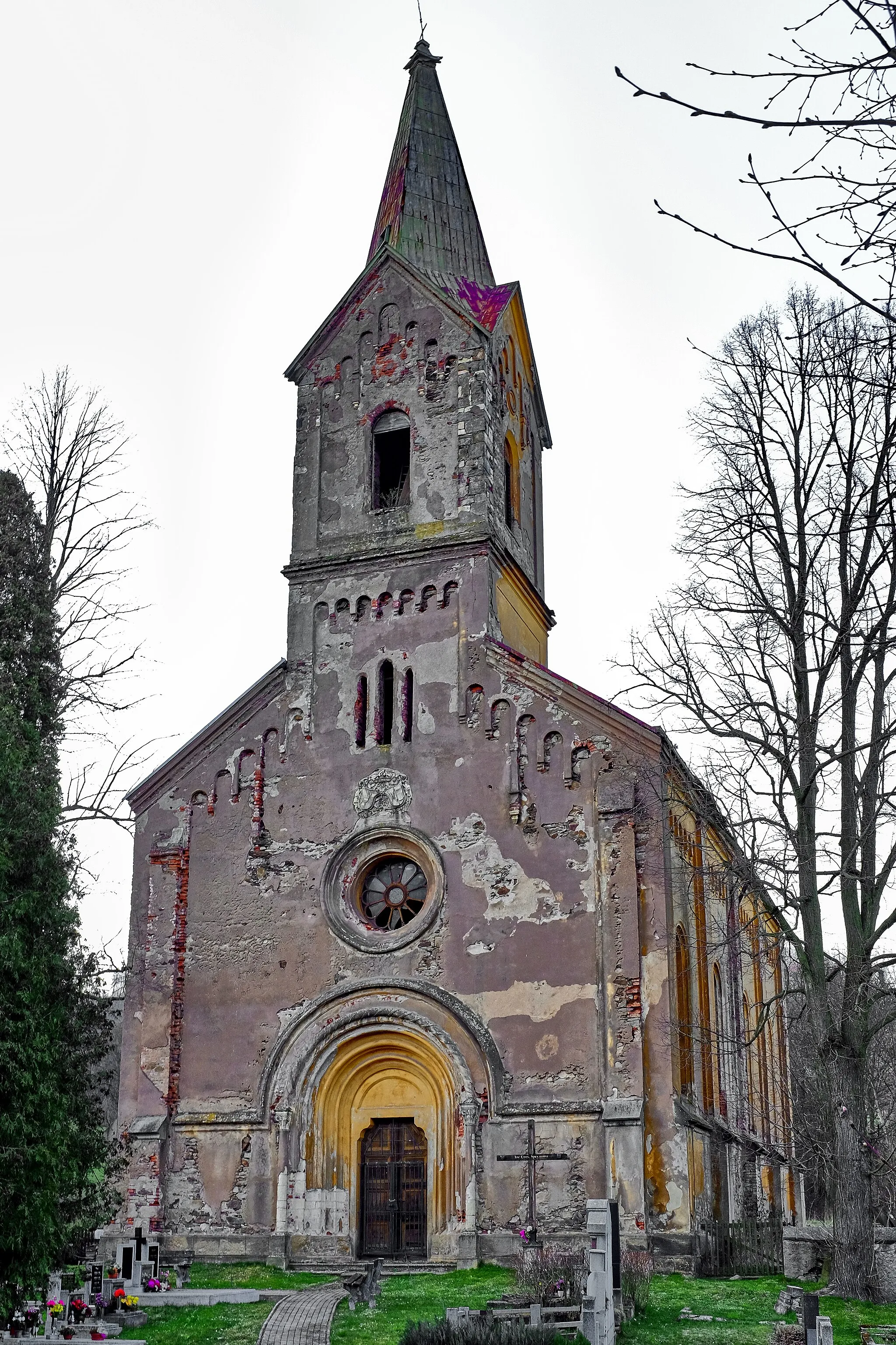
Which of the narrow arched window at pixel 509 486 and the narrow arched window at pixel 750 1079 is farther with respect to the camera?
the narrow arched window at pixel 509 486

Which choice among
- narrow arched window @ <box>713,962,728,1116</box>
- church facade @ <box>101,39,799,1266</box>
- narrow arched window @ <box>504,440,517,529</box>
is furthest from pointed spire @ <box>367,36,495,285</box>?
narrow arched window @ <box>713,962,728,1116</box>

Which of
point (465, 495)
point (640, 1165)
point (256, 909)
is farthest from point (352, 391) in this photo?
point (640, 1165)

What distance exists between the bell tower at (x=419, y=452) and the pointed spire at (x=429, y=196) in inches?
2.1

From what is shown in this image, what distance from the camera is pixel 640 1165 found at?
735 inches

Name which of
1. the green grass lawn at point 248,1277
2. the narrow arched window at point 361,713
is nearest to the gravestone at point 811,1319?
the green grass lawn at point 248,1277

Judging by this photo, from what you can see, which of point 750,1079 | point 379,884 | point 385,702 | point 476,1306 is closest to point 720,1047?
point 750,1079

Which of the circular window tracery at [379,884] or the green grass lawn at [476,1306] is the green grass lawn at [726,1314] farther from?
the circular window tracery at [379,884]

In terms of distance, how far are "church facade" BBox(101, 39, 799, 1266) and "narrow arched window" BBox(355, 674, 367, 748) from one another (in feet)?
0.19

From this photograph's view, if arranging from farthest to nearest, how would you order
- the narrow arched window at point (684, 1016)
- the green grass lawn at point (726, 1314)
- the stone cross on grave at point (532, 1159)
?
the narrow arched window at point (684, 1016)
the stone cross on grave at point (532, 1159)
the green grass lawn at point (726, 1314)

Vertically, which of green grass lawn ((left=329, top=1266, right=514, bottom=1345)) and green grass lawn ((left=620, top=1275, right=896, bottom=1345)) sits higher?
green grass lawn ((left=620, top=1275, right=896, bottom=1345))

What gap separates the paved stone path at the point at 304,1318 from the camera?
13.9 metres

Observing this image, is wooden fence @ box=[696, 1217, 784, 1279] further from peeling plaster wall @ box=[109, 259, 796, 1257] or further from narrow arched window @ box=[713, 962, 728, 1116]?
narrow arched window @ box=[713, 962, 728, 1116]

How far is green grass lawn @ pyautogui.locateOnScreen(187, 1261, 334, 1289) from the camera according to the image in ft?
61.0

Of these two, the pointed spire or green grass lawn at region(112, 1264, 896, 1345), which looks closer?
green grass lawn at region(112, 1264, 896, 1345)
